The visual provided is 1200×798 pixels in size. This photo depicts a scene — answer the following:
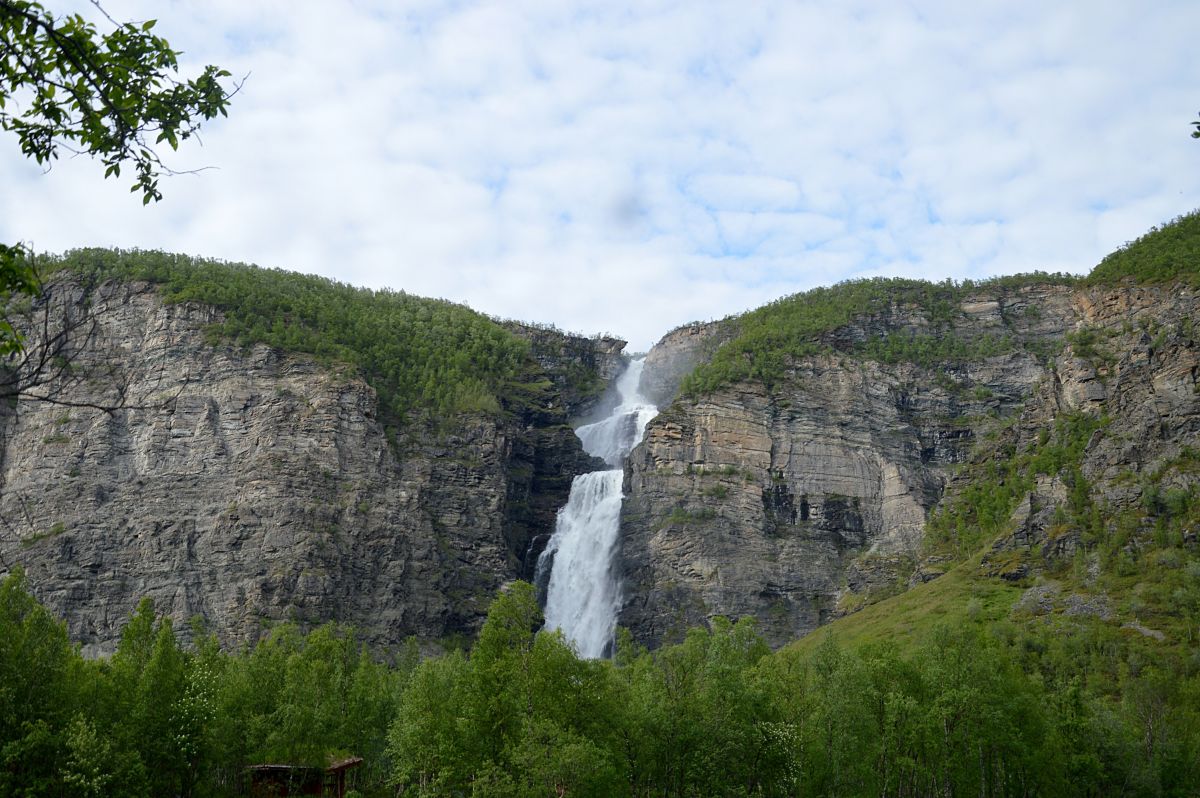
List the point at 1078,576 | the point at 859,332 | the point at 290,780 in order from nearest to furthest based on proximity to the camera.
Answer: the point at 290,780, the point at 1078,576, the point at 859,332

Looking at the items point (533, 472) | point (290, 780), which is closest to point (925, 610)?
point (533, 472)

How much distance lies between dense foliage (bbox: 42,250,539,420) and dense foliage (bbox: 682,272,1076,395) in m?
32.9

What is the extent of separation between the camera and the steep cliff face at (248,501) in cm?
11456

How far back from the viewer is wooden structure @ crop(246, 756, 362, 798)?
202 feet

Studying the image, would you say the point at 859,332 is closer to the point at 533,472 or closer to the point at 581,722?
the point at 533,472

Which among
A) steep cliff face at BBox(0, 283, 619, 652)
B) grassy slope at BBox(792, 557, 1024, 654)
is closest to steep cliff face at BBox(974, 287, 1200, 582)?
grassy slope at BBox(792, 557, 1024, 654)

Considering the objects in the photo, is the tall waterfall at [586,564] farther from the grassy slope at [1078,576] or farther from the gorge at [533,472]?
the grassy slope at [1078,576]

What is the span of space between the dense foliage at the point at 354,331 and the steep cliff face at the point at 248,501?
354 centimetres

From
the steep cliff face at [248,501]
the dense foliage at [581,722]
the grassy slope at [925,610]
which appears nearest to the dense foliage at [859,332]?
the steep cliff face at [248,501]

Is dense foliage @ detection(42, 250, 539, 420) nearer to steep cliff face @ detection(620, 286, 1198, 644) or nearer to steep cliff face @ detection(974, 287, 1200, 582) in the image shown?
steep cliff face @ detection(620, 286, 1198, 644)

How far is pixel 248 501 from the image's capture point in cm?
12081

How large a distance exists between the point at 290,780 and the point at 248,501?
64.4 meters

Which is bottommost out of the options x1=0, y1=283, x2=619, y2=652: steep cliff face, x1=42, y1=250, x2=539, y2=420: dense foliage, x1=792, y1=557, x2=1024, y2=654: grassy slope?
x1=792, y1=557, x2=1024, y2=654: grassy slope

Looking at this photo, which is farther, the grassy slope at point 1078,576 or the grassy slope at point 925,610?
the grassy slope at point 925,610
